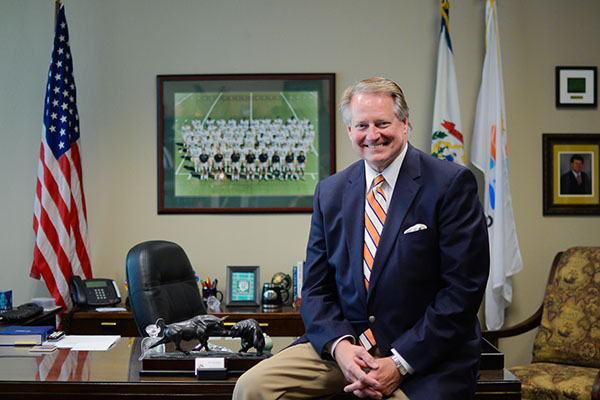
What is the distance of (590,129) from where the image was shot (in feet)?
13.0

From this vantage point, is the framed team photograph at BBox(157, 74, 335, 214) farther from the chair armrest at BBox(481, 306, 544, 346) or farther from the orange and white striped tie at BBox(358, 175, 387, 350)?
the orange and white striped tie at BBox(358, 175, 387, 350)

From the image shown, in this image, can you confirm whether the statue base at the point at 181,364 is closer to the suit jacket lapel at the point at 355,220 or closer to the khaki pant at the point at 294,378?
the khaki pant at the point at 294,378

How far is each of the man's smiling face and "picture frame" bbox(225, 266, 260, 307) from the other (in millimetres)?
2012

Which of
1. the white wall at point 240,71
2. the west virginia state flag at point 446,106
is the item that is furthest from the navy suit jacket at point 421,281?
the white wall at point 240,71

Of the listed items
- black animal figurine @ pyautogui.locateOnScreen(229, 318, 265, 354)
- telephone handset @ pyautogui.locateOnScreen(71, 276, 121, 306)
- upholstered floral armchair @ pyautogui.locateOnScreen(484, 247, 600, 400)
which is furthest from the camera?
telephone handset @ pyautogui.locateOnScreen(71, 276, 121, 306)

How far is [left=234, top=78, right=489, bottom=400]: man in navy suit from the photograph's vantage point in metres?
1.78

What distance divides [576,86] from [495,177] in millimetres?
891

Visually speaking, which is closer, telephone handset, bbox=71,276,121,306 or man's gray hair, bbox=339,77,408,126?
man's gray hair, bbox=339,77,408,126

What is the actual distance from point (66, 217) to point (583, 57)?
11.8 ft

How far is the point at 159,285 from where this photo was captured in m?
2.79

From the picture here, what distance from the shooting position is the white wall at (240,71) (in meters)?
3.97

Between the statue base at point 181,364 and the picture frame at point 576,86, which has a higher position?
the picture frame at point 576,86

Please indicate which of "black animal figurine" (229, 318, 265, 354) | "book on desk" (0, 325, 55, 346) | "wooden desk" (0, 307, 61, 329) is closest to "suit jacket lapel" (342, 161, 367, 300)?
"black animal figurine" (229, 318, 265, 354)

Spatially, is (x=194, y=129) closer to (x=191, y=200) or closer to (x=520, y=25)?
(x=191, y=200)
